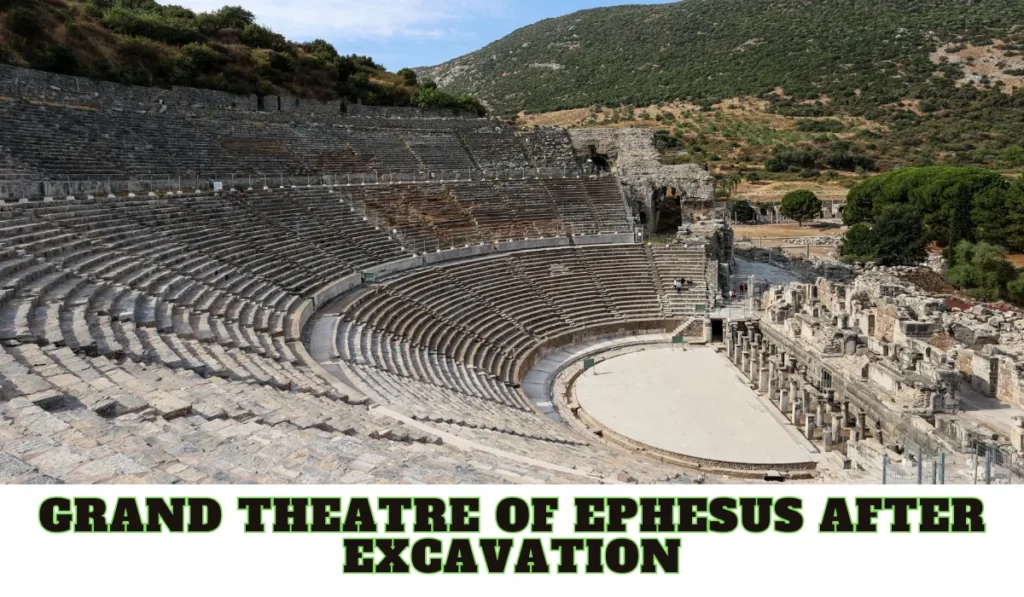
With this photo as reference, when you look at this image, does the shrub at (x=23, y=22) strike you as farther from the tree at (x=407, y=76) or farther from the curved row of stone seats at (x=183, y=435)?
the curved row of stone seats at (x=183, y=435)

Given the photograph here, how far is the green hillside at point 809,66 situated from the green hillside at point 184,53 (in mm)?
27454

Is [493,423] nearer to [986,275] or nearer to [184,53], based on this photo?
[986,275]

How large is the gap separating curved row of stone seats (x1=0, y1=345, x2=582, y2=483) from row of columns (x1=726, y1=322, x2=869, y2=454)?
942 cm

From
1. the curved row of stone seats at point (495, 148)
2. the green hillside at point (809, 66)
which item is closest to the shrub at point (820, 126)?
the green hillside at point (809, 66)

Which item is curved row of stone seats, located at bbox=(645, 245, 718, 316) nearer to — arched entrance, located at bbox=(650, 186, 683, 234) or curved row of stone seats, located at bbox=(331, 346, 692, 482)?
arched entrance, located at bbox=(650, 186, 683, 234)

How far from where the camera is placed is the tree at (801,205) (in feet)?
151

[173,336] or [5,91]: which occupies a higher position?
[5,91]

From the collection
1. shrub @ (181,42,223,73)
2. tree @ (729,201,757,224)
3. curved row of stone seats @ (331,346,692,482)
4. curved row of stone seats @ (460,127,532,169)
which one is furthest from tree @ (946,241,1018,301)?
shrub @ (181,42,223,73)

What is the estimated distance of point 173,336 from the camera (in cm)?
1048

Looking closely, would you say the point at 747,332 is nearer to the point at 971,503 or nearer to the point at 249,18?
the point at 971,503

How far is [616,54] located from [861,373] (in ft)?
230

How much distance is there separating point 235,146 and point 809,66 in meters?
64.6

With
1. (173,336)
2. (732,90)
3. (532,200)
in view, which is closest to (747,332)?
(532,200)

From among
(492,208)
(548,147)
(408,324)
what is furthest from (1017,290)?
(408,324)
